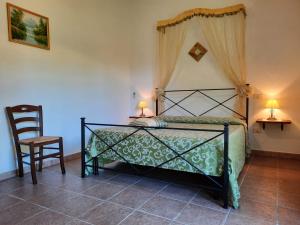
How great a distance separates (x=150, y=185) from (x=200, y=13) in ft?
11.4

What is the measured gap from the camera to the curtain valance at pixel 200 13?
4.15m

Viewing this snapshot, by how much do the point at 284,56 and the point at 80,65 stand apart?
3.68 metres

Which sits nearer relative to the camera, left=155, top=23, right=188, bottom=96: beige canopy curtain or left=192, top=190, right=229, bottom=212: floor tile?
left=192, top=190, right=229, bottom=212: floor tile

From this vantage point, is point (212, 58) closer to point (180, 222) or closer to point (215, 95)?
point (215, 95)

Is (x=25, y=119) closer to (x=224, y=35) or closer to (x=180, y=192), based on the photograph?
(x=180, y=192)

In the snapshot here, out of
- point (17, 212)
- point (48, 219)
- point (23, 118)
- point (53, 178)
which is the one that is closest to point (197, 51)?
point (23, 118)

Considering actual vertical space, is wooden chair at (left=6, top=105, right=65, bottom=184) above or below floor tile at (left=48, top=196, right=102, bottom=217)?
above

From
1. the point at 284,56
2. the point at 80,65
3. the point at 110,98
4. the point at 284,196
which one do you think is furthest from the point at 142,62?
the point at 284,196

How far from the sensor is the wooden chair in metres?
2.92

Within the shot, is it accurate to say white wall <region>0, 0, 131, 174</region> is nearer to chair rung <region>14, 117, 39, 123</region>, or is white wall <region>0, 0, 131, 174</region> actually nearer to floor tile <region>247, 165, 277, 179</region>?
chair rung <region>14, 117, 39, 123</region>

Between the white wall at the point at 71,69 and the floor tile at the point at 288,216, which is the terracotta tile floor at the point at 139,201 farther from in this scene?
the white wall at the point at 71,69

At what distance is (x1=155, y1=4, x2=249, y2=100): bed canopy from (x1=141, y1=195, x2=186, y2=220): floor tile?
8.80 feet

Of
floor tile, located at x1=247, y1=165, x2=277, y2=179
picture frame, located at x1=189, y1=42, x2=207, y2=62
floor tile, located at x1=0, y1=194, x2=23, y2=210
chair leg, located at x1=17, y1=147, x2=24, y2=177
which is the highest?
picture frame, located at x1=189, y1=42, x2=207, y2=62

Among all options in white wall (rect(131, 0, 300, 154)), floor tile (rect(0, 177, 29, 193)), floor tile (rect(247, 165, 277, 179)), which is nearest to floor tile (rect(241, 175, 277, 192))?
floor tile (rect(247, 165, 277, 179))
